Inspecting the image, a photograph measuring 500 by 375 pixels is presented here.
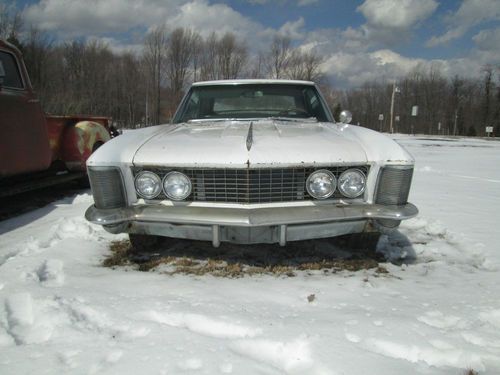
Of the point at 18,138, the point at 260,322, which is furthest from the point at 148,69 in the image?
the point at 260,322

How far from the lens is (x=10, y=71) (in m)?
4.41

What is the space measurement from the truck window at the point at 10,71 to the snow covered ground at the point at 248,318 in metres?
2.38

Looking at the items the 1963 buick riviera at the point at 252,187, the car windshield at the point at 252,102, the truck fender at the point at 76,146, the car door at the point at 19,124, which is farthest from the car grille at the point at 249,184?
the truck fender at the point at 76,146

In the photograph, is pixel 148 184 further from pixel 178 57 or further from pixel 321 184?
pixel 178 57

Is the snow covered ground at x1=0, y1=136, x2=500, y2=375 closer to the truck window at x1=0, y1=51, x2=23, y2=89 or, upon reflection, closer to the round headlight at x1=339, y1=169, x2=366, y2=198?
the round headlight at x1=339, y1=169, x2=366, y2=198

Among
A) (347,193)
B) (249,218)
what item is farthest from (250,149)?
(347,193)

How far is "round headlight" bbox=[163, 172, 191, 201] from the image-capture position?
2.36m

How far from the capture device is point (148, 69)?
46.6 metres

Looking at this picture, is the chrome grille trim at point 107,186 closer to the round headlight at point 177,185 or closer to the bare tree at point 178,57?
the round headlight at point 177,185

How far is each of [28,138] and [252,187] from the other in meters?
3.41

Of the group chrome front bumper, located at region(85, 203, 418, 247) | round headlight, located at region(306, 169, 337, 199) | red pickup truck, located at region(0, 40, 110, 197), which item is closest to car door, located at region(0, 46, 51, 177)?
red pickup truck, located at region(0, 40, 110, 197)

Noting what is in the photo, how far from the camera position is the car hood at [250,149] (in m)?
2.23

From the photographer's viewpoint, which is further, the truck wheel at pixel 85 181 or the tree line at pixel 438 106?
the tree line at pixel 438 106

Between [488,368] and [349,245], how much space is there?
4.72ft
